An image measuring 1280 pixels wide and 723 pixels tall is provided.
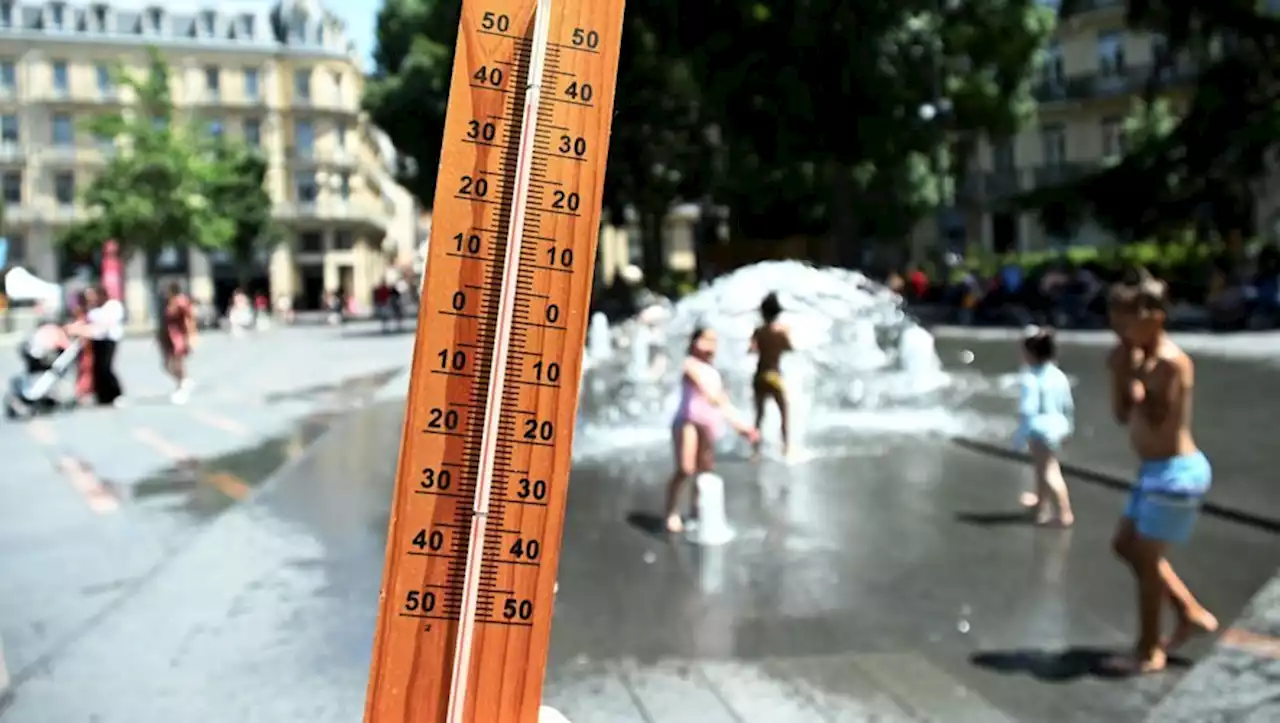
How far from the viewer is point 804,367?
15.7 meters

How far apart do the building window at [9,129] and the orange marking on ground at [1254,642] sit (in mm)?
80954

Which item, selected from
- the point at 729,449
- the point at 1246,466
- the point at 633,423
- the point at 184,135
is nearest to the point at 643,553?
the point at 729,449

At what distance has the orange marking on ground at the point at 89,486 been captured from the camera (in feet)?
33.9

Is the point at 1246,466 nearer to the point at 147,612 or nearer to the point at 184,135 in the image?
the point at 147,612

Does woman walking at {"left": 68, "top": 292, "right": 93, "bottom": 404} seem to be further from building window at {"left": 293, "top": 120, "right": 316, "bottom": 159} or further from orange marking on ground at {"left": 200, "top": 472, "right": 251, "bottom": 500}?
building window at {"left": 293, "top": 120, "right": 316, "bottom": 159}

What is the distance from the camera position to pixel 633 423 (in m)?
14.6

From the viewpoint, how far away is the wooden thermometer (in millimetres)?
2475

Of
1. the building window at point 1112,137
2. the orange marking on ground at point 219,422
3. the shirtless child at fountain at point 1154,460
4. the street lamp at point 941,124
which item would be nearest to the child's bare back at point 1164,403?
the shirtless child at fountain at point 1154,460

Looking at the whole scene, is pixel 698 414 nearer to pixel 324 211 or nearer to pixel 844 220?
pixel 844 220

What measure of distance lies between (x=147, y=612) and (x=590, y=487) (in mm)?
4353

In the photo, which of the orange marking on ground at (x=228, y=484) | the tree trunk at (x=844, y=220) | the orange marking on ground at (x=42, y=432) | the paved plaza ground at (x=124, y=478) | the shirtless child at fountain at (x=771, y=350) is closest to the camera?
the paved plaza ground at (x=124, y=478)

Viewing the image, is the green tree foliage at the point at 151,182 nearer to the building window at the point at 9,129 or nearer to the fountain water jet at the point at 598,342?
the fountain water jet at the point at 598,342

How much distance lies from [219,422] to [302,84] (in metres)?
68.0

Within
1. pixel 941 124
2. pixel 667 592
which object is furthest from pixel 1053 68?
pixel 667 592
